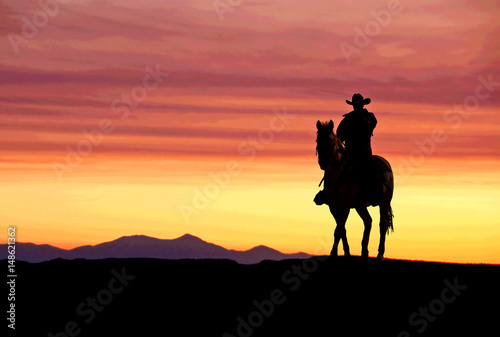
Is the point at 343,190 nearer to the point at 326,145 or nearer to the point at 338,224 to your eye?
the point at 338,224

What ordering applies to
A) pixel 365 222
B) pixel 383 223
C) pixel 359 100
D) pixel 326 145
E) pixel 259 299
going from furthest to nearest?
pixel 383 223
pixel 365 222
pixel 359 100
pixel 326 145
pixel 259 299

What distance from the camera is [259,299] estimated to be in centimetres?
1877

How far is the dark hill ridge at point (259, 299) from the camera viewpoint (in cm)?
1739

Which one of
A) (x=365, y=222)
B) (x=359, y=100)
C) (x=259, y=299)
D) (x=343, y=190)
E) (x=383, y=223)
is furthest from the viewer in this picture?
(x=383, y=223)

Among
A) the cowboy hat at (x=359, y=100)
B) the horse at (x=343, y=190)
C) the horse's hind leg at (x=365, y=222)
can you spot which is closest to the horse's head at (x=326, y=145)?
the horse at (x=343, y=190)

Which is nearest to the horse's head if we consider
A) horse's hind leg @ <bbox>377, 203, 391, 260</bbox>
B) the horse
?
the horse

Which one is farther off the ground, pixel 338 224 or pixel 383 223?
pixel 383 223

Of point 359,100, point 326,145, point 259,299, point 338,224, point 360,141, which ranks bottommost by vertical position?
point 259,299

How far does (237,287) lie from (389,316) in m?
4.18

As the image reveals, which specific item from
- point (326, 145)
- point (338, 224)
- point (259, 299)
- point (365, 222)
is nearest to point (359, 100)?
point (326, 145)

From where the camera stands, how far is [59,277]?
21.4m

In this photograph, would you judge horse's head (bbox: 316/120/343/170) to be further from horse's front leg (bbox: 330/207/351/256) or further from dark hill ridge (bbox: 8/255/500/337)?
dark hill ridge (bbox: 8/255/500/337)

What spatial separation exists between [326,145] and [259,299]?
16.2 feet

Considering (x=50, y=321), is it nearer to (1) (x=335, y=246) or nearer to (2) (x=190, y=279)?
(2) (x=190, y=279)
